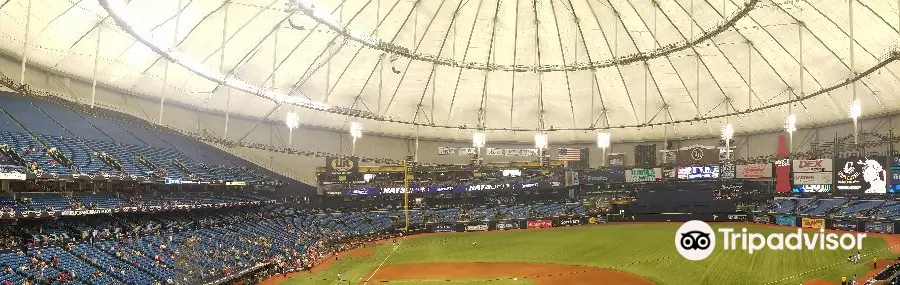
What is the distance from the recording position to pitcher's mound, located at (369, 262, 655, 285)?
35.6 m

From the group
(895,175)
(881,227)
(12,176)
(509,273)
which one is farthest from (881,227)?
(12,176)

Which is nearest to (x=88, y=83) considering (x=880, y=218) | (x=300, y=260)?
(x=300, y=260)

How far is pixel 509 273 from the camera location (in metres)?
38.2

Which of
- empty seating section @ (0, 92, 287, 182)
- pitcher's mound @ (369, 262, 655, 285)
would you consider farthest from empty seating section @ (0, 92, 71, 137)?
pitcher's mound @ (369, 262, 655, 285)

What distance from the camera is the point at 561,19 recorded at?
143ft

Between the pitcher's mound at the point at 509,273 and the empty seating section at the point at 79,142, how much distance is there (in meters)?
19.6

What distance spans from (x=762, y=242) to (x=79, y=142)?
5243 cm

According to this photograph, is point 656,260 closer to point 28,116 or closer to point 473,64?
point 473,64

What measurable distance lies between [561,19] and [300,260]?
26891 millimetres

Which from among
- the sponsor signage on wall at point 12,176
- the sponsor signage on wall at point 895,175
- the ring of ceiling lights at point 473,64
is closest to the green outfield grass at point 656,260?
the sponsor signage on wall at point 895,175

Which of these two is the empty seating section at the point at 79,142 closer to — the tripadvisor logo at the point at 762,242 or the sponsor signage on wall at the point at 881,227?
the tripadvisor logo at the point at 762,242

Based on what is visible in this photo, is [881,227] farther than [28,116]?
Yes

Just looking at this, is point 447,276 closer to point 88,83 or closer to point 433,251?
point 433,251

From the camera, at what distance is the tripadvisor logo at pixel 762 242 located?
41.8 m
